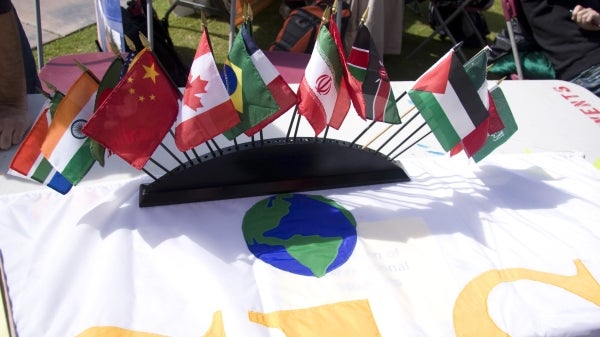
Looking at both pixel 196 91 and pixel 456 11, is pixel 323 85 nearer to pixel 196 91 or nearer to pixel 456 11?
pixel 196 91

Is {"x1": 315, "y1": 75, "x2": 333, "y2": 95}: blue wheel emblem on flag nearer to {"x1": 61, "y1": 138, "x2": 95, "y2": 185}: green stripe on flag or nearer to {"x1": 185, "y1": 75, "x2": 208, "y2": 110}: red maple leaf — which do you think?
{"x1": 185, "y1": 75, "x2": 208, "y2": 110}: red maple leaf

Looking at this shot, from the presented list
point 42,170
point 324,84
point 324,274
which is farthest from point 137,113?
point 324,274

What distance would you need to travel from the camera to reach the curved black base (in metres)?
1.08

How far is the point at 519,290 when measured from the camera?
980 mm

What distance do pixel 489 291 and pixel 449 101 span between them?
1.35 ft

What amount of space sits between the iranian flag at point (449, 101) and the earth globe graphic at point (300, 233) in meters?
0.29

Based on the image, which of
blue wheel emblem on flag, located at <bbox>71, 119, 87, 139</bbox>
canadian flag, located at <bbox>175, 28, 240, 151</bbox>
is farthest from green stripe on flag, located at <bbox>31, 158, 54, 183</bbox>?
canadian flag, located at <bbox>175, 28, 240, 151</bbox>

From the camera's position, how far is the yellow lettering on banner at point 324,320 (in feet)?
2.85

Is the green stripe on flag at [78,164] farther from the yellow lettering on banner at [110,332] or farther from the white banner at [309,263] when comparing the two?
the yellow lettering on banner at [110,332]

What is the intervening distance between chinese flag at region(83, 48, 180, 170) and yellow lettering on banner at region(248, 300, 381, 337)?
1.30ft

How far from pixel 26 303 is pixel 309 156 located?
65cm

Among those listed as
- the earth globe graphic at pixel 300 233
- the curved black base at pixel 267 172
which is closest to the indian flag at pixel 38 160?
the curved black base at pixel 267 172

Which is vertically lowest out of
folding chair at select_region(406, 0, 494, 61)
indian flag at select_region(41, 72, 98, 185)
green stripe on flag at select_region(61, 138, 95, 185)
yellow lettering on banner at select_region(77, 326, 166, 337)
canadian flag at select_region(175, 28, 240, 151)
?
folding chair at select_region(406, 0, 494, 61)

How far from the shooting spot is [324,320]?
35.0 inches
